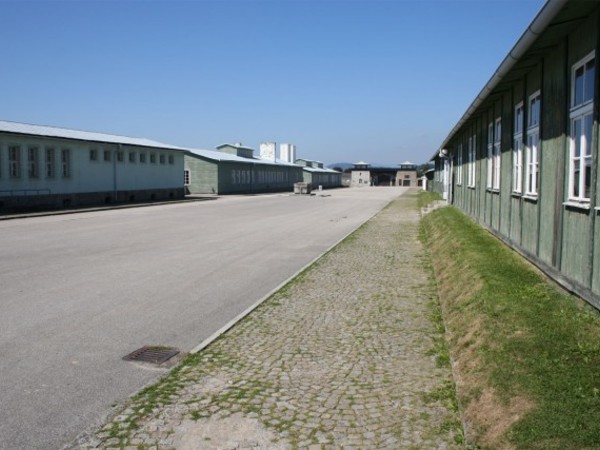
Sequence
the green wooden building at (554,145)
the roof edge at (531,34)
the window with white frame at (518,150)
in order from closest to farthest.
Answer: the roof edge at (531,34) < the green wooden building at (554,145) < the window with white frame at (518,150)

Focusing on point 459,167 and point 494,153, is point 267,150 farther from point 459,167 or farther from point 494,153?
point 494,153

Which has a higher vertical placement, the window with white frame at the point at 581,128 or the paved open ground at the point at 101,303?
the window with white frame at the point at 581,128

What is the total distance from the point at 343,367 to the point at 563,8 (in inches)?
167

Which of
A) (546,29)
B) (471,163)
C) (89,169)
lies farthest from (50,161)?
(546,29)

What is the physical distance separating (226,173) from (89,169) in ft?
76.3

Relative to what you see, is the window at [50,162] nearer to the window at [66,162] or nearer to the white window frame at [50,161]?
the white window frame at [50,161]

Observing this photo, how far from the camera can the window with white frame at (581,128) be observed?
644 centimetres

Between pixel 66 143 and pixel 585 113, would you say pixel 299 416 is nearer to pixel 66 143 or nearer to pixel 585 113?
pixel 585 113

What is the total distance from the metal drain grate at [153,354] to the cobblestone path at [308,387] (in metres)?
0.31

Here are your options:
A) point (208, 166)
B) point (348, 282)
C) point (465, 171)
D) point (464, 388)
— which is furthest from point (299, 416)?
point (208, 166)

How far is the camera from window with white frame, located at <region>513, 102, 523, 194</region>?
10.5m

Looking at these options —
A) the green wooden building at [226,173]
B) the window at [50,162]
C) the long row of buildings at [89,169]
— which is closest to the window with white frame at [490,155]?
the long row of buildings at [89,169]

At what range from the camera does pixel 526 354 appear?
4.89 m

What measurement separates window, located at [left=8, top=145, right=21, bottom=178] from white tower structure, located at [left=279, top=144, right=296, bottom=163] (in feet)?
275
